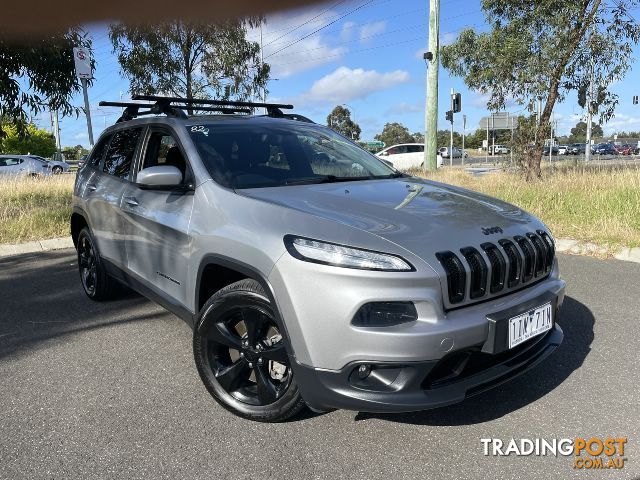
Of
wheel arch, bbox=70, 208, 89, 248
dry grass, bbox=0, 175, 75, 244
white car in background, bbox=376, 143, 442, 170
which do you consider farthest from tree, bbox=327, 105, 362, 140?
wheel arch, bbox=70, 208, 89, 248

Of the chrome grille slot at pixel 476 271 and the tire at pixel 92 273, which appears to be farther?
the tire at pixel 92 273

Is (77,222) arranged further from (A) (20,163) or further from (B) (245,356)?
(A) (20,163)

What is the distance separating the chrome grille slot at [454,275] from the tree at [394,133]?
105m

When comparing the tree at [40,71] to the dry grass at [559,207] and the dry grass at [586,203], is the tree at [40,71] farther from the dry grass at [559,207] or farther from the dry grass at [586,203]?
the dry grass at [586,203]

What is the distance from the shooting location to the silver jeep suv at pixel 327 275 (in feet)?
7.45

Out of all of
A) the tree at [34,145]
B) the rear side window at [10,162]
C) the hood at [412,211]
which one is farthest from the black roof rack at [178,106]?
the tree at [34,145]

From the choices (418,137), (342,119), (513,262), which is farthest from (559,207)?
(418,137)

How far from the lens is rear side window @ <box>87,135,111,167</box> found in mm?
4777

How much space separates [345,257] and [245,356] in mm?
818

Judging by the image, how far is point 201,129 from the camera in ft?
11.7

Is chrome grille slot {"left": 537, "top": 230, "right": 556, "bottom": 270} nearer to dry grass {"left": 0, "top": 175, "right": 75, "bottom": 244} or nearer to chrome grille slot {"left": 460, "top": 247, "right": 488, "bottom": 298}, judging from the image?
chrome grille slot {"left": 460, "top": 247, "right": 488, "bottom": 298}

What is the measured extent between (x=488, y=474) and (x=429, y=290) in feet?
2.76

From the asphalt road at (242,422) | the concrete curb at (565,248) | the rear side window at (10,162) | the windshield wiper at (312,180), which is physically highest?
the rear side window at (10,162)

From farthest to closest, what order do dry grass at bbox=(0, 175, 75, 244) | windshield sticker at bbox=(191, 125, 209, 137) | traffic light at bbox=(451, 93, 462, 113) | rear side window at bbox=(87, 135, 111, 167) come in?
1. traffic light at bbox=(451, 93, 462, 113)
2. dry grass at bbox=(0, 175, 75, 244)
3. rear side window at bbox=(87, 135, 111, 167)
4. windshield sticker at bbox=(191, 125, 209, 137)
